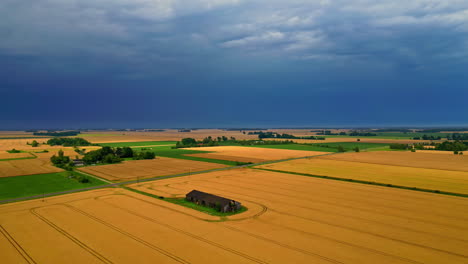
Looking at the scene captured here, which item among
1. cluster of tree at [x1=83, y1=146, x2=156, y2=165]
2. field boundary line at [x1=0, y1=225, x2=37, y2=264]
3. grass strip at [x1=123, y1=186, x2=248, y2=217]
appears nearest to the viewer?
field boundary line at [x1=0, y1=225, x2=37, y2=264]

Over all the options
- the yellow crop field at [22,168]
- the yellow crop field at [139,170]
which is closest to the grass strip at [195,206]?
the yellow crop field at [139,170]

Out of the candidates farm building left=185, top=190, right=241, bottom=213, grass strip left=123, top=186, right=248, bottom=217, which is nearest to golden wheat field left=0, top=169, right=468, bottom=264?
grass strip left=123, top=186, right=248, bottom=217

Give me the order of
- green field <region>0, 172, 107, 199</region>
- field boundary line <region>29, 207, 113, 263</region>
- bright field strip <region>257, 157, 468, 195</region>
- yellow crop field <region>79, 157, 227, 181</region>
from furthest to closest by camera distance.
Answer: yellow crop field <region>79, 157, 227, 181</region> < bright field strip <region>257, 157, 468, 195</region> < green field <region>0, 172, 107, 199</region> < field boundary line <region>29, 207, 113, 263</region>

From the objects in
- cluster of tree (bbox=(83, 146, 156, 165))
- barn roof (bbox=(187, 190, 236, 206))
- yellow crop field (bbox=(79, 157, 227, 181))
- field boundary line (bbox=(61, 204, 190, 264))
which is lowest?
field boundary line (bbox=(61, 204, 190, 264))

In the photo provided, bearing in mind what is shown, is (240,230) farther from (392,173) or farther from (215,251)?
(392,173)

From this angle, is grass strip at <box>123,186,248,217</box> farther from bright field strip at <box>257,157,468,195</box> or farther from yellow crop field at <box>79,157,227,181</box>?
bright field strip at <box>257,157,468,195</box>

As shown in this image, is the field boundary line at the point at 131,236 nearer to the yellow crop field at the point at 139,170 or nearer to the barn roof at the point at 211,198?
the barn roof at the point at 211,198
